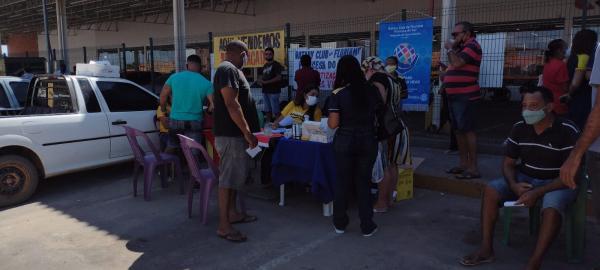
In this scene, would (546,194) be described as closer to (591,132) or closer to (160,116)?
(591,132)

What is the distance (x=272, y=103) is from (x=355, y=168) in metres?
5.17

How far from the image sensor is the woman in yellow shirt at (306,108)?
552 cm

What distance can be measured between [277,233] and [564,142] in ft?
8.29

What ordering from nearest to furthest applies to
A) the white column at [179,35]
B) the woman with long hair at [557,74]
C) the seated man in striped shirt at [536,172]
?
the seated man in striped shirt at [536,172] < the woman with long hair at [557,74] < the white column at [179,35]

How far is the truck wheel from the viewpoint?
5309 millimetres

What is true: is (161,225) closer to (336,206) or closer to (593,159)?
(336,206)

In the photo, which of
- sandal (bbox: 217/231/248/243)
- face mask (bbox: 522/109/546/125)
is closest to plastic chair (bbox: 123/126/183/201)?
sandal (bbox: 217/231/248/243)

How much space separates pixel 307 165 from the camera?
463 centimetres

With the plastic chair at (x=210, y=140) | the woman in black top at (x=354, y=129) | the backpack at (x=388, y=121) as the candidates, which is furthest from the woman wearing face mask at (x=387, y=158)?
the plastic chair at (x=210, y=140)

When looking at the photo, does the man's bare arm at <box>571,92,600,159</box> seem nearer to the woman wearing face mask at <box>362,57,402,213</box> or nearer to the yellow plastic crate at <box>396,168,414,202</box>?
the woman wearing face mask at <box>362,57,402,213</box>

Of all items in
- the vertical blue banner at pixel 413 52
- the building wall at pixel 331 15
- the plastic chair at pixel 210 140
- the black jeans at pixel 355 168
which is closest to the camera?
the black jeans at pixel 355 168

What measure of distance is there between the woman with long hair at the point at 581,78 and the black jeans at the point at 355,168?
93.2 inches

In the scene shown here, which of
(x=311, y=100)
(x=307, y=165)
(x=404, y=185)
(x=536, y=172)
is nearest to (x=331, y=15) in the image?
(x=311, y=100)

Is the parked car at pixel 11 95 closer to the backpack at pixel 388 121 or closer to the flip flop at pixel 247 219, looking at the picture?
the flip flop at pixel 247 219
